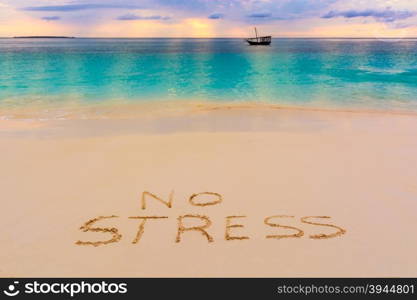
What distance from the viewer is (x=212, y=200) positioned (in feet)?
17.0

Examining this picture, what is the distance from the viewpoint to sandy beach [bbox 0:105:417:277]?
3.88 meters

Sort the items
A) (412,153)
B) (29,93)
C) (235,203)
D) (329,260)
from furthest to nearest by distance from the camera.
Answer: (29,93)
(412,153)
(235,203)
(329,260)

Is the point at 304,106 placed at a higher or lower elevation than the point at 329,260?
higher

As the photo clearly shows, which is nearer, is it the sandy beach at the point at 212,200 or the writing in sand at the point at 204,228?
the sandy beach at the point at 212,200

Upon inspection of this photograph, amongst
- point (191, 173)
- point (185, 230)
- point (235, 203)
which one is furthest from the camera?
point (191, 173)

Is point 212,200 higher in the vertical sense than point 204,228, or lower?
higher

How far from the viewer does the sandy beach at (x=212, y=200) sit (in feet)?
12.7

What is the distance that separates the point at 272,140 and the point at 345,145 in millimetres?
1363

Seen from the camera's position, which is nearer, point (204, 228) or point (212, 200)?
point (204, 228)

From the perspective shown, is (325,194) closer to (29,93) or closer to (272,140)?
(272,140)

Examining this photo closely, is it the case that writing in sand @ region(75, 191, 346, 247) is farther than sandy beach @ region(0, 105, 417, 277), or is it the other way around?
writing in sand @ region(75, 191, 346, 247)

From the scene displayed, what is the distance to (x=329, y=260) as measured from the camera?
390 centimetres

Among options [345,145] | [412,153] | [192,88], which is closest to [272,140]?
[345,145]

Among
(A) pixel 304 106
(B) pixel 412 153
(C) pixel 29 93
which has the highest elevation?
(C) pixel 29 93
